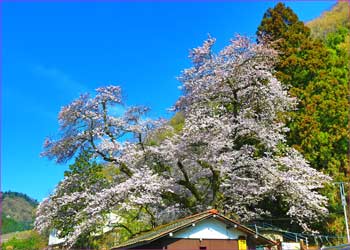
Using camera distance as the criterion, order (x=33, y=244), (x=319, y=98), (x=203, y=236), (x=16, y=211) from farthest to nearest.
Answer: (x=16, y=211), (x=33, y=244), (x=319, y=98), (x=203, y=236)

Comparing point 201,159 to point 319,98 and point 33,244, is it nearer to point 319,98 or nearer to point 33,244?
point 319,98

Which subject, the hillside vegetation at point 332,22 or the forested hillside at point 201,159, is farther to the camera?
the hillside vegetation at point 332,22

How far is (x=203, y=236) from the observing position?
10750 millimetres

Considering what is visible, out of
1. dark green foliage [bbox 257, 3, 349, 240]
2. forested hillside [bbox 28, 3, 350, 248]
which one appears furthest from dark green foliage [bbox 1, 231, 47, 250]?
dark green foliage [bbox 257, 3, 349, 240]

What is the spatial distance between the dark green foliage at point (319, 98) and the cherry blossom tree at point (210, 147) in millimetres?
2077

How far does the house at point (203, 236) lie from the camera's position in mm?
10375

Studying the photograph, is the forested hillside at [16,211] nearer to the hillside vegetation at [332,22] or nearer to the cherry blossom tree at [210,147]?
the hillside vegetation at [332,22]

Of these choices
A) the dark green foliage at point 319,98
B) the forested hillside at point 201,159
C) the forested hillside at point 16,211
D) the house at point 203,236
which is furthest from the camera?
the forested hillside at point 16,211

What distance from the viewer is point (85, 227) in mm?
13078

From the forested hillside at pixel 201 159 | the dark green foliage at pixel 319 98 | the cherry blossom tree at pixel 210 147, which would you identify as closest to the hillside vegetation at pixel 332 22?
the dark green foliage at pixel 319 98

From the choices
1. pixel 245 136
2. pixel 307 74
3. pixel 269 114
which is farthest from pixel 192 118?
pixel 307 74

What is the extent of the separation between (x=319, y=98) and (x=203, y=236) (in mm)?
10693

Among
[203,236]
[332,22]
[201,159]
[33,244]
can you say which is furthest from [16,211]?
[203,236]

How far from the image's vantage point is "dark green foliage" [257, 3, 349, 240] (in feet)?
56.5
